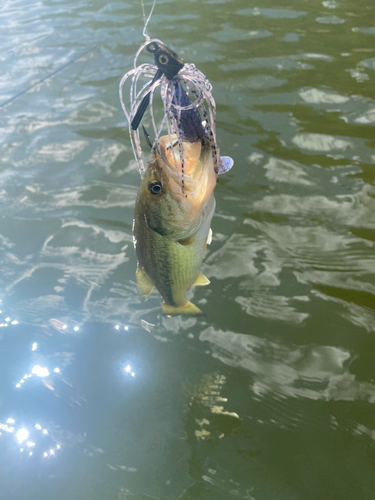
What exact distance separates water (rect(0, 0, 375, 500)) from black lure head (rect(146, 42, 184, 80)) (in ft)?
8.21

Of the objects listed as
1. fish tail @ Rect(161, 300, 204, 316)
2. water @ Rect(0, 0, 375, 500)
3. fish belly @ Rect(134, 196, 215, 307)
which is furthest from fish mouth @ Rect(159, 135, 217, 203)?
water @ Rect(0, 0, 375, 500)

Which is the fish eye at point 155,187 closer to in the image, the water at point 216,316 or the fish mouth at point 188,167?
the fish mouth at point 188,167

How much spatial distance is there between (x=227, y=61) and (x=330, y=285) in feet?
16.4

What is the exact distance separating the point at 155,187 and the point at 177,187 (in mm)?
102

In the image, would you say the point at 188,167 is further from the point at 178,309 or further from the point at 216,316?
the point at 216,316

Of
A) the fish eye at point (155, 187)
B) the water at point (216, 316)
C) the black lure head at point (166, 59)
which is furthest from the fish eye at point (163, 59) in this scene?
the water at point (216, 316)

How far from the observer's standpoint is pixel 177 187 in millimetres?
1711

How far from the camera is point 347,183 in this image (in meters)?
4.24

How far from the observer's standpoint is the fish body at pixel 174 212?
1.66 m

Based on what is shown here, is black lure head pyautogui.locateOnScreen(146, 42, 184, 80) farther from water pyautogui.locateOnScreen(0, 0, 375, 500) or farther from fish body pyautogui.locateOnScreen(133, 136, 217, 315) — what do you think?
water pyautogui.locateOnScreen(0, 0, 375, 500)

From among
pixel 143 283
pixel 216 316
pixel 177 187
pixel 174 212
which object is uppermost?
pixel 177 187

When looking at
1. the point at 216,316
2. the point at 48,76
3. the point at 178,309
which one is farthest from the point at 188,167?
the point at 48,76

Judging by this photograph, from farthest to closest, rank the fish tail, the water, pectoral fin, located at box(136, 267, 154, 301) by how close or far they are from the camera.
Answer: the water < the fish tail < pectoral fin, located at box(136, 267, 154, 301)

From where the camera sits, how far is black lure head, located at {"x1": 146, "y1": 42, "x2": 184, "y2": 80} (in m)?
1.39
